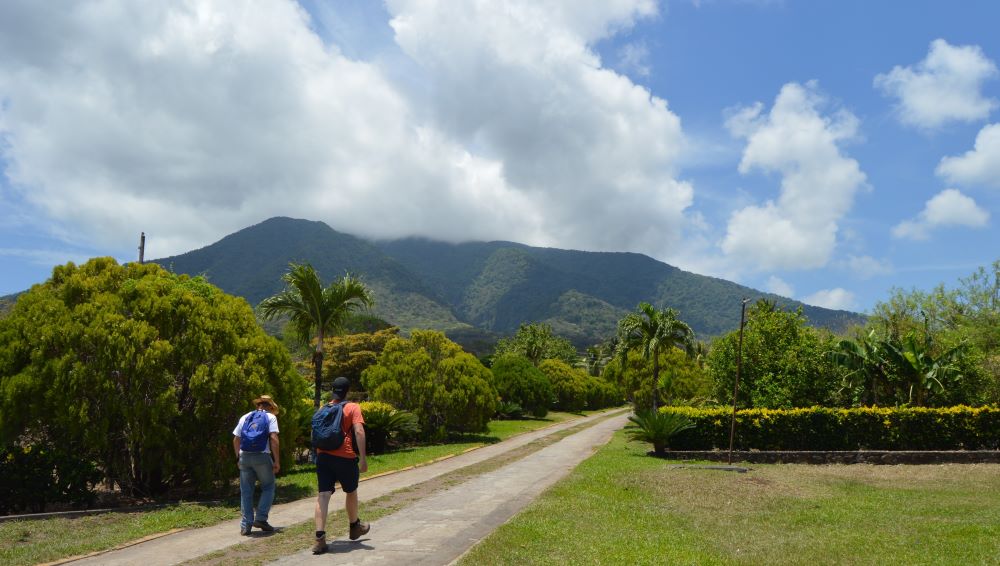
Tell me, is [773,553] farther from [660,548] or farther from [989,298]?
[989,298]

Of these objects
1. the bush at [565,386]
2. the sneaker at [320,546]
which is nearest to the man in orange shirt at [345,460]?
the sneaker at [320,546]

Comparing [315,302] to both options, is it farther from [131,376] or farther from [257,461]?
[257,461]

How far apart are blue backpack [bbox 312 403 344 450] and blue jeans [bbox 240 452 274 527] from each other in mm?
1592

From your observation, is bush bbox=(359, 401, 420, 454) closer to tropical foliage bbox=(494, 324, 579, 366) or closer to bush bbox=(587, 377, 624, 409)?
tropical foliage bbox=(494, 324, 579, 366)

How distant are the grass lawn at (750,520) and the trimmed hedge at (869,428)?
11.7 ft

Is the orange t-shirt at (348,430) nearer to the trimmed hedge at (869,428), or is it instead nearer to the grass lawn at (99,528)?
the grass lawn at (99,528)

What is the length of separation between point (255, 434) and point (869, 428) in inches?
797

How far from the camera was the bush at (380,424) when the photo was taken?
21.6m

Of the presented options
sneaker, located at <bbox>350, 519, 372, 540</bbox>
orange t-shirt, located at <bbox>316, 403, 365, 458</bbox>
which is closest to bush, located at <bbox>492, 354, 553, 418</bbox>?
sneaker, located at <bbox>350, 519, 372, 540</bbox>

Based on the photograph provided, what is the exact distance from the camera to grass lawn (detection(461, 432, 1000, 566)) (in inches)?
300

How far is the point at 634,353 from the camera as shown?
46938mm

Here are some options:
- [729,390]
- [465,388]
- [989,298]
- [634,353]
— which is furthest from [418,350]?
[989,298]

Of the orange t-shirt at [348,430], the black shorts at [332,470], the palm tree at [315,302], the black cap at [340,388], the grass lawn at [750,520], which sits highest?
the palm tree at [315,302]

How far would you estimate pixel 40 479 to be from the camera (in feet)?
33.1
